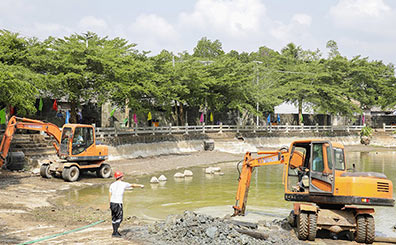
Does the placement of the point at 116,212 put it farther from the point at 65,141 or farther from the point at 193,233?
the point at 65,141

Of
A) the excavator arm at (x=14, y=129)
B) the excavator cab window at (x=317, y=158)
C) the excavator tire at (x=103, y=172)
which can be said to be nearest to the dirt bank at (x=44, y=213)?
the excavator tire at (x=103, y=172)

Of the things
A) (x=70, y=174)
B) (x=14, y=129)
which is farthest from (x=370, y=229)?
(x=14, y=129)

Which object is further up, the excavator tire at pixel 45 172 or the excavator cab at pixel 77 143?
the excavator cab at pixel 77 143

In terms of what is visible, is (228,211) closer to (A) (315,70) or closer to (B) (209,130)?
(B) (209,130)

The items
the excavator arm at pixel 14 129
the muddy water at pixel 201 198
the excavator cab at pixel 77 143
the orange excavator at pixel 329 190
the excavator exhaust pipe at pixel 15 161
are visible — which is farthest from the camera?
the excavator exhaust pipe at pixel 15 161

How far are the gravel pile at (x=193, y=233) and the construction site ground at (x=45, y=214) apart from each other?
0.60 m

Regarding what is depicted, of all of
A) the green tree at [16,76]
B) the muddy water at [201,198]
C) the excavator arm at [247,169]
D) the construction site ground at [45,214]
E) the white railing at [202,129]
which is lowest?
the muddy water at [201,198]

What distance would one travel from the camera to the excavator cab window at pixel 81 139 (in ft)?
71.1

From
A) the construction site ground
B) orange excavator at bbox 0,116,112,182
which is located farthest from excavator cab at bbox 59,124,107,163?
the construction site ground

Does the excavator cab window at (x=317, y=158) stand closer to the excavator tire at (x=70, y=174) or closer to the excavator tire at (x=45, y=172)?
the excavator tire at (x=70, y=174)

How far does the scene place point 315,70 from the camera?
5422 cm

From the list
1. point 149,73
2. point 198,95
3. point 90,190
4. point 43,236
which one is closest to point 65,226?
point 43,236

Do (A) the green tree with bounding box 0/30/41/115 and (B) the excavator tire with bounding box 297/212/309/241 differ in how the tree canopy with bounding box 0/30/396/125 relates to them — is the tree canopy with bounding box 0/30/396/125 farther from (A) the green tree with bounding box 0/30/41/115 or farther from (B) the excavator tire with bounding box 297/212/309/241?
(B) the excavator tire with bounding box 297/212/309/241

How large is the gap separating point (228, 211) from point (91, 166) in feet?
32.1
